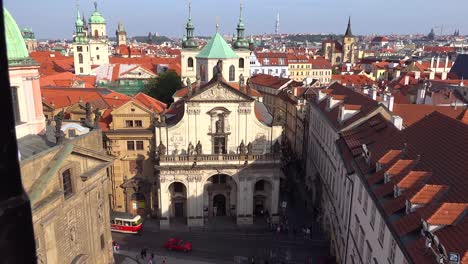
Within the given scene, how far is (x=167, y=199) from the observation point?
43188 mm

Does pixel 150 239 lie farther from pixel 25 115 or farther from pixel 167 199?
pixel 25 115

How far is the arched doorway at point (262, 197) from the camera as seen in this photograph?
147 feet

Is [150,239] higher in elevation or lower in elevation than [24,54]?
lower

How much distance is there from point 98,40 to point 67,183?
95040 mm

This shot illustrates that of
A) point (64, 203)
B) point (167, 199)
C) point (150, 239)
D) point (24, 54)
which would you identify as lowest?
point (150, 239)

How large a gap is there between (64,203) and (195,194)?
19309mm

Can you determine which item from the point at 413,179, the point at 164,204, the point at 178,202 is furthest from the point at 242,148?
the point at 413,179

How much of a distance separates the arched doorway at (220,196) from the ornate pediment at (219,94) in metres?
8.70

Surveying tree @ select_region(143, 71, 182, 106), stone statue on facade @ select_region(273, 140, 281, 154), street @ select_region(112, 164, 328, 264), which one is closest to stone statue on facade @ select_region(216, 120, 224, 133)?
stone statue on facade @ select_region(273, 140, 281, 154)

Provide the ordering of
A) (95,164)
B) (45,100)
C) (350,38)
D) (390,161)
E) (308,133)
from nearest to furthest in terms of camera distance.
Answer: (390,161) < (95,164) < (45,100) < (308,133) < (350,38)

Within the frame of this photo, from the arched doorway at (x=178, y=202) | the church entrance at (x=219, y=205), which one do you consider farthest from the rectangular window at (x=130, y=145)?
the church entrance at (x=219, y=205)

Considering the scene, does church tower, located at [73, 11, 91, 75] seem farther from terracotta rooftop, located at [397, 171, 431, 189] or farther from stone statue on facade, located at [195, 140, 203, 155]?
terracotta rooftop, located at [397, 171, 431, 189]

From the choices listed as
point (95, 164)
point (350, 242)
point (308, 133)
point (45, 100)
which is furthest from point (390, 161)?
point (45, 100)

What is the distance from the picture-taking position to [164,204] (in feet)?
141
